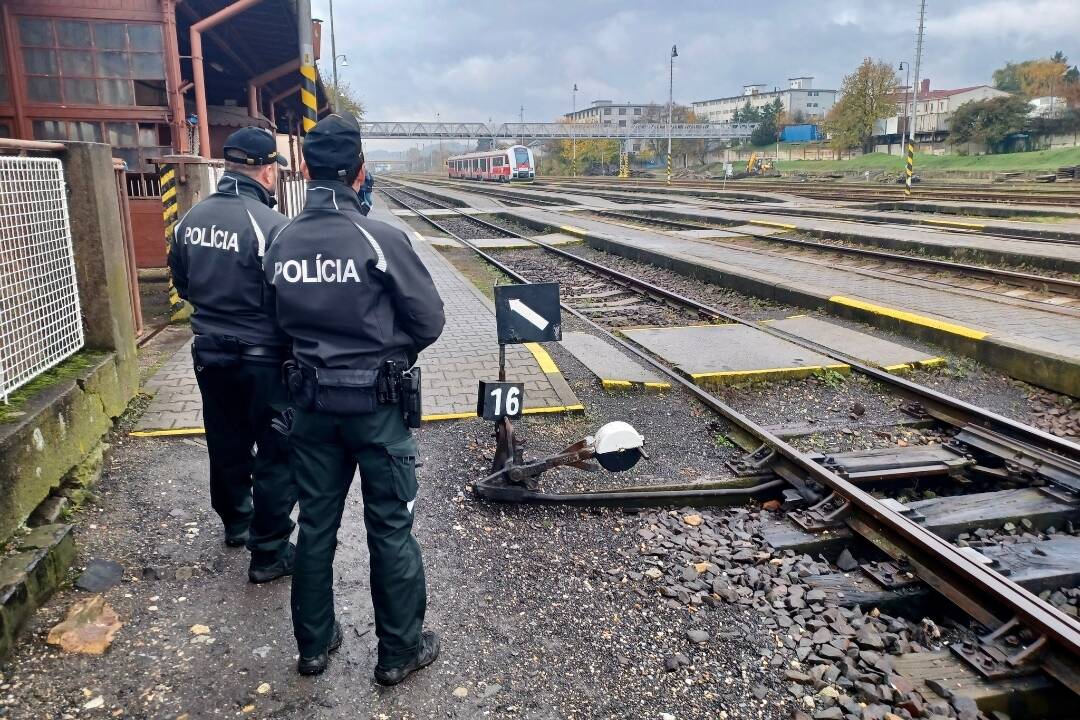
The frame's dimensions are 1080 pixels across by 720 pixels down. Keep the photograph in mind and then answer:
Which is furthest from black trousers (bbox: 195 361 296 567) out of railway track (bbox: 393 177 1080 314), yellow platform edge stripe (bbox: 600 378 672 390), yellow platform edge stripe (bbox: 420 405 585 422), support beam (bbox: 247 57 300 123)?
support beam (bbox: 247 57 300 123)

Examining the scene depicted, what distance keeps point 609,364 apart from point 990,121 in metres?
57.4

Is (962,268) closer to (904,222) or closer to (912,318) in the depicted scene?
(912,318)

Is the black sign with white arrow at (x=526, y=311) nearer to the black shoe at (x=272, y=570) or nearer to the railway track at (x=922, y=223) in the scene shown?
the black shoe at (x=272, y=570)

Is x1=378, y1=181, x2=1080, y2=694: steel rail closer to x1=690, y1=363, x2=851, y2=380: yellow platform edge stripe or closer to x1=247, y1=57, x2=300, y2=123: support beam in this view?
x1=690, y1=363, x2=851, y2=380: yellow platform edge stripe

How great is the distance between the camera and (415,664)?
10.6 feet

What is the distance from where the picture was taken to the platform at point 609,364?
6.93 meters

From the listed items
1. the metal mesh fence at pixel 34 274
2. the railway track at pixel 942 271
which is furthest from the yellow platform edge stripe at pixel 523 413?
the railway track at pixel 942 271

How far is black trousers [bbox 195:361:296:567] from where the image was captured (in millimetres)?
3820

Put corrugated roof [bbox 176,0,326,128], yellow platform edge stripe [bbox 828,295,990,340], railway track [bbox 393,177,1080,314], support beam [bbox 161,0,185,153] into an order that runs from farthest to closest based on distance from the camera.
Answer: corrugated roof [bbox 176,0,326,128] → support beam [bbox 161,0,185,153] → railway track [bbox 393,177,1080,314] → yellow platform edge stripe [bbox 828,295,990,340]

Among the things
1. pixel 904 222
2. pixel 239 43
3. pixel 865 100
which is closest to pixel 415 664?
pixel 239 43

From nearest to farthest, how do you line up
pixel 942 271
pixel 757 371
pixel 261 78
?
pixel 757 371
pixel 942 271
pixel 261 78

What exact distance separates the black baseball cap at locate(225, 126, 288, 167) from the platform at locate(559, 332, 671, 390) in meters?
3.77

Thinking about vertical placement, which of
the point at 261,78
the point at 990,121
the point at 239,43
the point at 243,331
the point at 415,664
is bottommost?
the point at 415,664

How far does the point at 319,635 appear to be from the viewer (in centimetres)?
320
